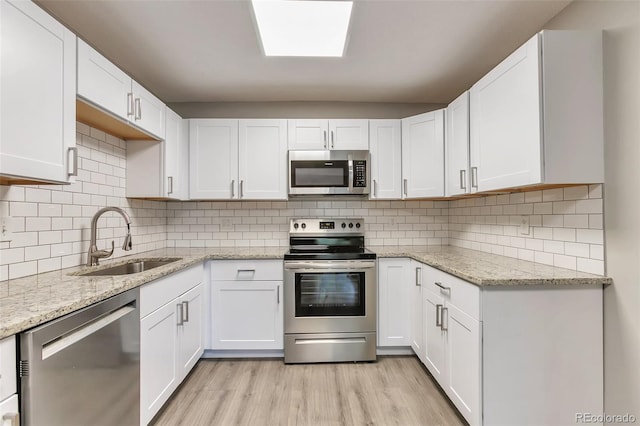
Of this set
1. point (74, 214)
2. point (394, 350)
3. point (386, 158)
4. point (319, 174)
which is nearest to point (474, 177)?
point (386, 158)

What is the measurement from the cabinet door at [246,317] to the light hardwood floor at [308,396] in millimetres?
176

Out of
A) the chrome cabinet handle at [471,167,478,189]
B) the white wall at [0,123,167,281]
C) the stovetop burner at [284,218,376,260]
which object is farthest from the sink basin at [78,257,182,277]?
the chrome cabinet handle at [471,167,478,189]

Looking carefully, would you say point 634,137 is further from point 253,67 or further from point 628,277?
point 253,67

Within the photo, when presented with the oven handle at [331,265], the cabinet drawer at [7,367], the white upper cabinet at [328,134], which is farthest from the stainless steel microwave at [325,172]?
the cabinet drawer at [7,367]

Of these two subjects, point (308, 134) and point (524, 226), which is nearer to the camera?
point (524, 226)

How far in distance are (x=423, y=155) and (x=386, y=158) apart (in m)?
0.34

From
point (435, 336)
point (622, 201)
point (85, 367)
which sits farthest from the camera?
point (435, 336)

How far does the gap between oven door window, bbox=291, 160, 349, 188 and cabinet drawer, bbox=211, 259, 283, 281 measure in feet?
2.49

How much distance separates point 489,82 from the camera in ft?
6.39

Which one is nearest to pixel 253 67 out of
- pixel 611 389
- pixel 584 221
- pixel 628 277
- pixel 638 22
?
pixel 638 22

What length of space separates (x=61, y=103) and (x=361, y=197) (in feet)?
7.53

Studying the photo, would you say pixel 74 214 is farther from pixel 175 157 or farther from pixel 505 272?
pixel 505 272

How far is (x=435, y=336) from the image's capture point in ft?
7.27

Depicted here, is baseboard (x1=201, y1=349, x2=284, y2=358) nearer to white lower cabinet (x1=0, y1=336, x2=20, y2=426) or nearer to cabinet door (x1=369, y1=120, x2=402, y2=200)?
cabinet door (x1=369, y1=120, x2=402, y2=200)
